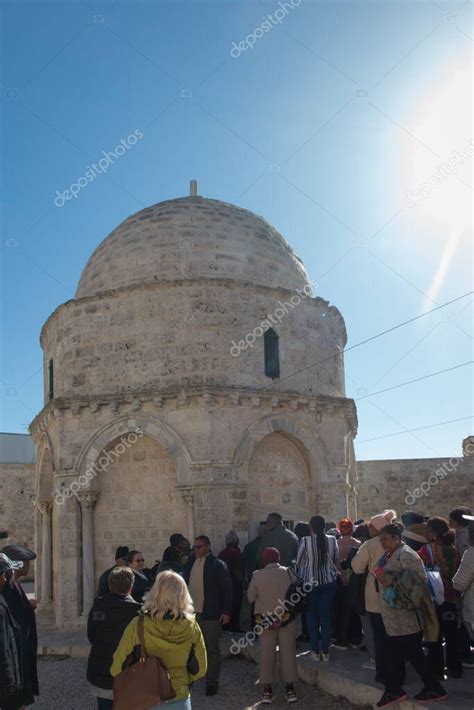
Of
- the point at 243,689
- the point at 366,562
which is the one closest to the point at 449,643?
the point at 366,562

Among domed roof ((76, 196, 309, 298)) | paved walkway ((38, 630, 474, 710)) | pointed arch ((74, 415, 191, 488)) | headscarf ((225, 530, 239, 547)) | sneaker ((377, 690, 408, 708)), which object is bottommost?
paved walkway ((38, 630, 474, 710))

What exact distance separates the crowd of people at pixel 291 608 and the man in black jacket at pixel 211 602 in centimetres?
1

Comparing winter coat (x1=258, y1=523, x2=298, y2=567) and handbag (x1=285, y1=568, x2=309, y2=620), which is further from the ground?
winter coat (x1=258, y1=523, x2=298, y2=567)

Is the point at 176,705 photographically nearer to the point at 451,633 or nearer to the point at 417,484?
→ the point at 451,633

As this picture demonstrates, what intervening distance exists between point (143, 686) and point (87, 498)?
769cm

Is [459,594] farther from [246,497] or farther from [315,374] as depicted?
[315,374]

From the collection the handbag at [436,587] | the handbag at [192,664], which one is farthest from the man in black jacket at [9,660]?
the handbag at [436,587]

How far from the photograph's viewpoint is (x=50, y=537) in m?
13.2

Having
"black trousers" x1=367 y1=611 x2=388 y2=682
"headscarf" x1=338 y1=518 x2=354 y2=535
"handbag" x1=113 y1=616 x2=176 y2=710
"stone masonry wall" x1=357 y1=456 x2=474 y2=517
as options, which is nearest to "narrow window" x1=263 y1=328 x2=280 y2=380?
"headscarf" x1=338 y1=518 x2=354 y2=535

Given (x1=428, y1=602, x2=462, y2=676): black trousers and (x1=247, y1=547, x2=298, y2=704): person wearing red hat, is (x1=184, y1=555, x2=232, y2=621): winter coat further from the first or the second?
(x1=428, y1=602, x2=462, y2=676): black trousers

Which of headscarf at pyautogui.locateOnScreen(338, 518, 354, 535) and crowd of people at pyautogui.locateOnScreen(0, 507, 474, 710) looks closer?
crowd of people at pyautogui.locateOnScreen(0, 507, 474, 710)

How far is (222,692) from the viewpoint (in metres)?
7.41

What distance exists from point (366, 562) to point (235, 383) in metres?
5.51

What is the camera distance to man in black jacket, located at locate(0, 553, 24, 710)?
447 centimetres
